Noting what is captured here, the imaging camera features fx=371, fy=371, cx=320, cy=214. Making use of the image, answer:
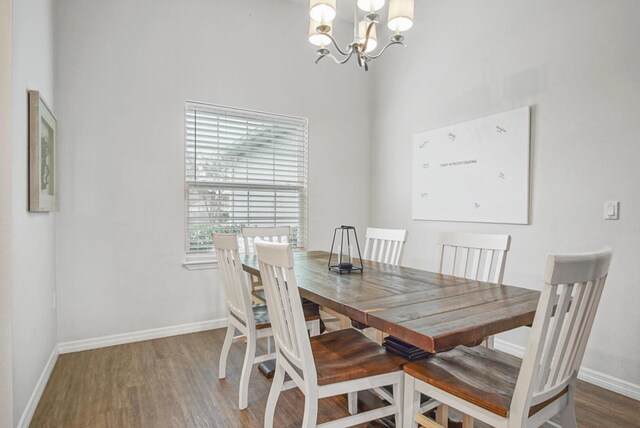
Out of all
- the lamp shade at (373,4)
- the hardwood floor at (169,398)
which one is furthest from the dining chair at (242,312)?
the lamp shade at (373,4)

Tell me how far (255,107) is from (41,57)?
172 cm

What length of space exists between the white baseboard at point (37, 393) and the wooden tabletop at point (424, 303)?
1.54 metres

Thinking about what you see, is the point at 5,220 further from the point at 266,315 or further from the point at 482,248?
the point at 482,248

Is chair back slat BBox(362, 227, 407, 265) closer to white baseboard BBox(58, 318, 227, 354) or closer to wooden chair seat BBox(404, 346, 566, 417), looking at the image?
wooden chair seat BBox(404, 346, 566, 417)

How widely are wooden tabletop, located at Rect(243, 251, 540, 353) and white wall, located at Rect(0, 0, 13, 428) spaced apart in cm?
133

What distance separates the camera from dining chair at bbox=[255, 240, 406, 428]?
1.39 meters

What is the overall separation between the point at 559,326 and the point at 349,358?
0.81 meters

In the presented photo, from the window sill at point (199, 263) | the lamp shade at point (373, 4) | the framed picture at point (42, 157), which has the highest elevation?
the lamp shade at point (373, 4)

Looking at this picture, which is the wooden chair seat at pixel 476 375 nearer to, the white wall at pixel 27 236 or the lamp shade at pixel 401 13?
the lamp shade at pixel 401 13

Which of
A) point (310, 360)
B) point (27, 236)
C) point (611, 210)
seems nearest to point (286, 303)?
point (310, 360)

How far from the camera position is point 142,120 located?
312cm

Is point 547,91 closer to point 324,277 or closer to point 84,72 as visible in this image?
point 324,277

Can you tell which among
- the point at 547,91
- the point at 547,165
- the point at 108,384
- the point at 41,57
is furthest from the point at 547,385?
the point at 41,57

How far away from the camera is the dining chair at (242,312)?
2.02 metres
